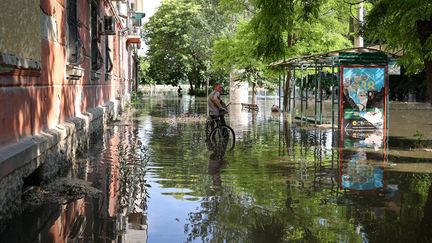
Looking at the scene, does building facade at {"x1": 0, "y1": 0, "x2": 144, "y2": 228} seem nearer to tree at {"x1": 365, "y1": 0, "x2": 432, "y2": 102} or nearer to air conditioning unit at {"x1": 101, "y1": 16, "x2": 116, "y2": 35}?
air conditioning unit at {"x1": 101, "y1": 16, "x2": 116, "y2": 35}

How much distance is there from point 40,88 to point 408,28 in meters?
6.47

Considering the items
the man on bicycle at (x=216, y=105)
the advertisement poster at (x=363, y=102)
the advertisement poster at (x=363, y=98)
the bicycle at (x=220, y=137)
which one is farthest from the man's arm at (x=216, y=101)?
the advertisement poster at (x=363, y=98)

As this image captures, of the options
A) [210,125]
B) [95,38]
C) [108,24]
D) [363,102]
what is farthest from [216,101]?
[108,24]

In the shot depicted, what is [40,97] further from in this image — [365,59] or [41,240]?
[365,59]

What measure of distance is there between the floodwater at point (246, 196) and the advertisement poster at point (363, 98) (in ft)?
8.61

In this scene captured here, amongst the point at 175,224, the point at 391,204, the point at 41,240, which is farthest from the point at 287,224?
the point at 41,240

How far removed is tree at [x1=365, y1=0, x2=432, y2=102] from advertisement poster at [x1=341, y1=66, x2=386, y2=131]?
434cm

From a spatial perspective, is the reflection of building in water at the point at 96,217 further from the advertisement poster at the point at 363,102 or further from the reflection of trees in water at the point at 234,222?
the advertisement poster at the point at 363,102

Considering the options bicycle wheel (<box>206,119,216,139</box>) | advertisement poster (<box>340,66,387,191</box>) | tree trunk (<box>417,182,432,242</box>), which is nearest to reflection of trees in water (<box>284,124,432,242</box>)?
tree trunk (<box>417,182,432,242</box>)

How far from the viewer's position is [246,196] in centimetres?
817

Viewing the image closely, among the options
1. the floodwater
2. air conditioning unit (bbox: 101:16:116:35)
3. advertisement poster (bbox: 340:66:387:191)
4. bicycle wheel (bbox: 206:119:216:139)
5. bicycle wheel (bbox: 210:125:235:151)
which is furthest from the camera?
air conditioning unit (bbox: 101:16:116:35)

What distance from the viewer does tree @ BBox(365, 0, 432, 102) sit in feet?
29.3

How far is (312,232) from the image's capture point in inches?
245

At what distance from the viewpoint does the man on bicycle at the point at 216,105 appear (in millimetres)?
15227
